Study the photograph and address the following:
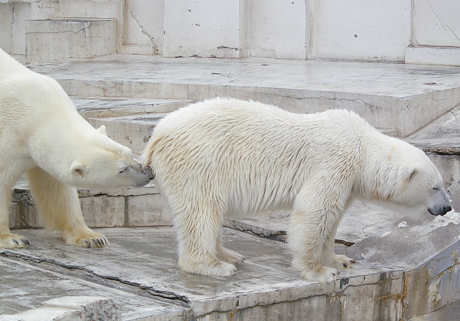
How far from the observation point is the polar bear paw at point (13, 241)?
376cm

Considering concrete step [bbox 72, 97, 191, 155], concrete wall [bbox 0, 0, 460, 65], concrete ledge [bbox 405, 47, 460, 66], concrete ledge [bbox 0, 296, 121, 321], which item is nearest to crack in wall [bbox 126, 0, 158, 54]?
concrete wall [bbox 0, 0, 460, 65]

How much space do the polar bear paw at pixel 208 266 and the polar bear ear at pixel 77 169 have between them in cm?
71

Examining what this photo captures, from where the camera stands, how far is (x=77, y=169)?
3494 millimetres

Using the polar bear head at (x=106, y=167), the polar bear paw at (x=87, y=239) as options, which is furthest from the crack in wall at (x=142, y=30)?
the polar bear head at (x=106, y=167)

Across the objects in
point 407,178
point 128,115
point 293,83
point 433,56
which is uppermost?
point 433,56

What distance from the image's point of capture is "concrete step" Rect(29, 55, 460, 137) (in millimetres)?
5266

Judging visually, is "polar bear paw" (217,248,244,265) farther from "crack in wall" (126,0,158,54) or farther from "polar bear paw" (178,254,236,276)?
"crack in wall" (126,0,158,54)

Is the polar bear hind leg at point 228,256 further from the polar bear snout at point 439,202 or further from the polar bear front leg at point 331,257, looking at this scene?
the polar bear snout at point 439,202

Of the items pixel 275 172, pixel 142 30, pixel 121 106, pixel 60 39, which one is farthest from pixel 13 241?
pixel 142 30

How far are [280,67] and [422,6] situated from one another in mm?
1640

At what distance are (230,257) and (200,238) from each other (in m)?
0.34

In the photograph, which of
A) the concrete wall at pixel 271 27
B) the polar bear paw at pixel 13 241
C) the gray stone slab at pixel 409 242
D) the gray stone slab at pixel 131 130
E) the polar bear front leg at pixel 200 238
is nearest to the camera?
the polar bear front leg at pixel 200 238

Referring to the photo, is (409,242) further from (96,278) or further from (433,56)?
(433,56)

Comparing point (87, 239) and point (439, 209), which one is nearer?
Answer: point (439, 209)
